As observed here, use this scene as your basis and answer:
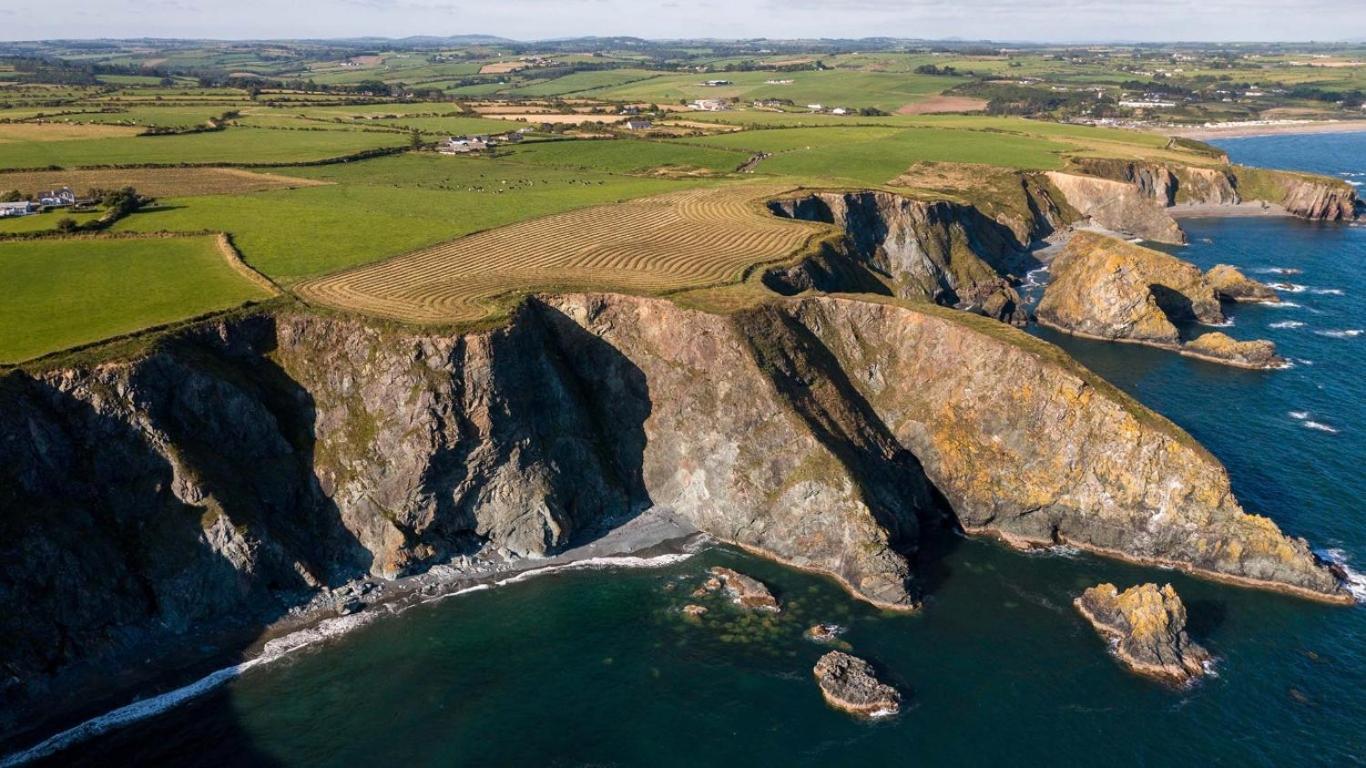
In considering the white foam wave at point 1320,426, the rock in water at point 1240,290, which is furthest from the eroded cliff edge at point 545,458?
the rock in water at point 1240,290

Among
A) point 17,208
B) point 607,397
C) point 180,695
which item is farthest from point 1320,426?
point 17,208

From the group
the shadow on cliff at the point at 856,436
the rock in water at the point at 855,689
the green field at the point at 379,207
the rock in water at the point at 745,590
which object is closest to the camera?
the rock in water at the point at 855,689

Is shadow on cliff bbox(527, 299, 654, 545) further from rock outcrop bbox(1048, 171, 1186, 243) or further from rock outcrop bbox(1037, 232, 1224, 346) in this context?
rock outcrop bbox(1048, 171, 1186, 243)

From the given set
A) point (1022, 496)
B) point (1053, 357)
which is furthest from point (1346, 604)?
point (1053, 357)

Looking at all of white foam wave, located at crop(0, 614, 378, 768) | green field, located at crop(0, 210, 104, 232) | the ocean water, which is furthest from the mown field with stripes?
green field, located at crop(0, 210, 104, 232)

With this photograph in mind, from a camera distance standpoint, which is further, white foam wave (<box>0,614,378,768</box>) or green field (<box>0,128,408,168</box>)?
green field (<box>0,128,408,168</box>)

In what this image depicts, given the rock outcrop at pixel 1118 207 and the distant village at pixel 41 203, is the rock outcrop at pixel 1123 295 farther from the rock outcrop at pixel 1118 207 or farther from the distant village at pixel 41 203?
the distant village at pixel 41 203
